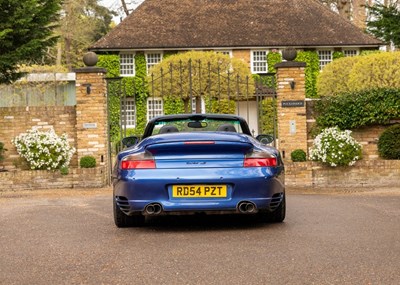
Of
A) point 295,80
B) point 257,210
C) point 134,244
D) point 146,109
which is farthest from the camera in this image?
point 146,109

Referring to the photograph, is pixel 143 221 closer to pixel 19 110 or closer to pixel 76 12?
pixel 19 110

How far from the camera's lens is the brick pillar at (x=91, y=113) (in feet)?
57.4

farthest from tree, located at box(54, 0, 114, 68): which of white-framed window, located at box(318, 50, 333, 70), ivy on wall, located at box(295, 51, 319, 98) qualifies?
white-framed window, located at box(318, 50, 333, 70)

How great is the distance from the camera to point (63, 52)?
60.9 metres

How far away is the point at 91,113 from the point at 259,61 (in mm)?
25846

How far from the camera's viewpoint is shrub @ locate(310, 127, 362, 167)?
17000mm

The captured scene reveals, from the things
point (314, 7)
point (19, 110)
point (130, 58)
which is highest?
point (314, 7)

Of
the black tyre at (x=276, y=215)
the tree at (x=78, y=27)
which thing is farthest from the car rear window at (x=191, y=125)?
the tree at (x=78, y=27)

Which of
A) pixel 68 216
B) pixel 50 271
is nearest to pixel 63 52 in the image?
pixel 68 216

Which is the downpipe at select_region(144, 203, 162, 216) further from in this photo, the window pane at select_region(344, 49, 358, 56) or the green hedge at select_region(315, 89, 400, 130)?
the window pane at select_region(344, 49, 358, 56)

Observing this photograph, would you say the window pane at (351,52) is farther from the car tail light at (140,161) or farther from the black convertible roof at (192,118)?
the car tail light at (140,161)

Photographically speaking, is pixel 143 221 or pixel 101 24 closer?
pixel 143 221

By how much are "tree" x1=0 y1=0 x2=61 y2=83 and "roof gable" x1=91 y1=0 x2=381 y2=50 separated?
68.0ft

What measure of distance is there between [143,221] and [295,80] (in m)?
9.28
